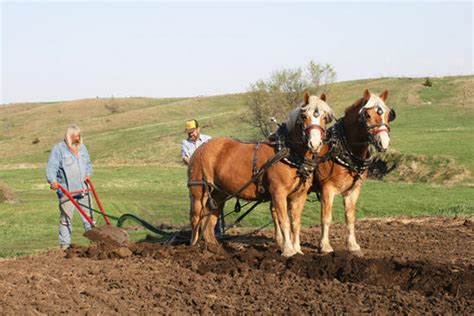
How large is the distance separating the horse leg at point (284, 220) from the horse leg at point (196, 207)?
5.45 ft

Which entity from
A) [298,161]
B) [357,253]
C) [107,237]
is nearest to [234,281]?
[298,161]

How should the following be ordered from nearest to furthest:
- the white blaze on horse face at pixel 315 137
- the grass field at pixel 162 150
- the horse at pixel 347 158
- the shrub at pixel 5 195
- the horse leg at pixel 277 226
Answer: the white blaze on horse face at pixel 315 137
the horse at pixel 347 158
the horse leg at pixel 277 226
the grass field at pixel 162 150
the shrub at pixel 5 195

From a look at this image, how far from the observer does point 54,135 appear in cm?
7550

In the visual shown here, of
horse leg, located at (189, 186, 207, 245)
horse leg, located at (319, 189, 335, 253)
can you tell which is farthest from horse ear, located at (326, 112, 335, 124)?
horse leg, located at (189, 186, 207, 245)

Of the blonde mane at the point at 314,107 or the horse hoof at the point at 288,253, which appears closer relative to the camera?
the blonde mane at the point at 314,107

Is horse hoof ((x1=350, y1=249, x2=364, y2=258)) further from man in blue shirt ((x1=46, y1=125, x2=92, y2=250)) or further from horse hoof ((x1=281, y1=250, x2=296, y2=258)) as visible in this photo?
man in blue shirt ((x1=46, y1=125, x2=92, y2=250))

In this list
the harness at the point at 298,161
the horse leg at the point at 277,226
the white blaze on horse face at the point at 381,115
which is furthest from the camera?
the horse leg at the point at 277,226

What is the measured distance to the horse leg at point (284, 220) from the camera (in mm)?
9453

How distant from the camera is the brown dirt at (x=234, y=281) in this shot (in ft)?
22.9

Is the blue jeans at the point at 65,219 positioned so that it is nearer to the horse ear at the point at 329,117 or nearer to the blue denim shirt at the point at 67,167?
the blue denim shirt at the point at 67,167

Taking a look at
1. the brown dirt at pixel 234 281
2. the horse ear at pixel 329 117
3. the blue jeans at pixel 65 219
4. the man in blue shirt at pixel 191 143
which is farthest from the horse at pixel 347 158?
the blue jeans at pixel 65 219

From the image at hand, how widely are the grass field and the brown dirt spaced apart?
328 centimetres

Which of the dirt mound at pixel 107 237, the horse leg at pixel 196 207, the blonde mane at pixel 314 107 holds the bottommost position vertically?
the dirt mound at pixel 107 237

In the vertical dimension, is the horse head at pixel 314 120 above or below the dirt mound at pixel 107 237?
above
